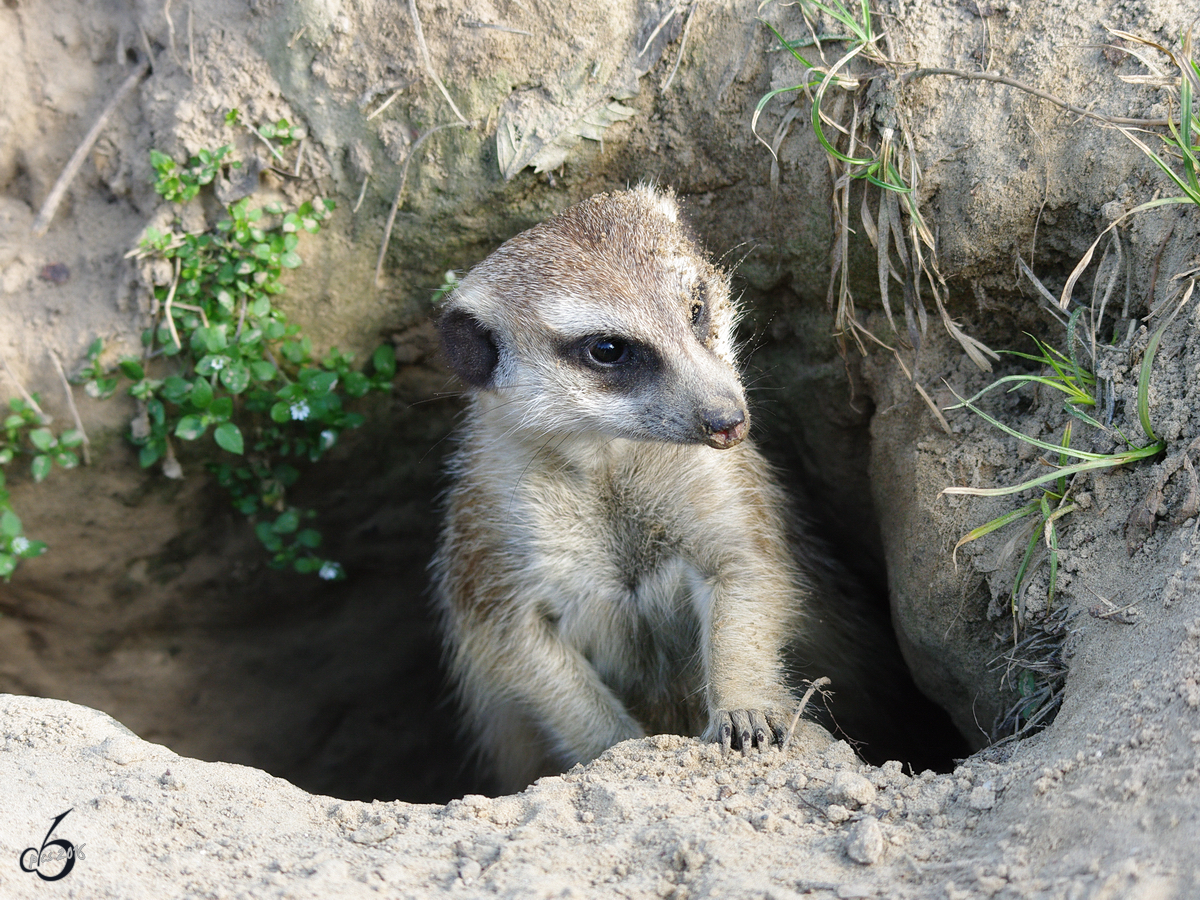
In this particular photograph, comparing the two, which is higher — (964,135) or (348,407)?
(964,135)

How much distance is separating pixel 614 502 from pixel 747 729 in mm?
913

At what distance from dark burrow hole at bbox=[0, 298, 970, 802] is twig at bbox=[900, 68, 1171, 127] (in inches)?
38.4

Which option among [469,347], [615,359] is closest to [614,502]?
[615,359]

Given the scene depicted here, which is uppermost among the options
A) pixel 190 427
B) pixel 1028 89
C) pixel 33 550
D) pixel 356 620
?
pixel 1028 89

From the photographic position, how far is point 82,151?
3523 mm

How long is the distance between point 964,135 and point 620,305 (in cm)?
117

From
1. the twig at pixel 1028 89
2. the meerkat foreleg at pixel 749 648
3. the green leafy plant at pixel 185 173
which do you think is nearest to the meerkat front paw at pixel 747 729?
the meerkat foreleg at pixel 749 648

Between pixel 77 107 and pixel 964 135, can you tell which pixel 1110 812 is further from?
pixel 77 107

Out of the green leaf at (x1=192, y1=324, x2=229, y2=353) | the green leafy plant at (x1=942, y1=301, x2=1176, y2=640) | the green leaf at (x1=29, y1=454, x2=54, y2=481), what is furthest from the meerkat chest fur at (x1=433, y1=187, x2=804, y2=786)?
the green leaf at (x1=29, y1=454, x2=54, y2=481)

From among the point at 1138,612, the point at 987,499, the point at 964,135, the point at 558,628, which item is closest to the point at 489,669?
the point at 558,628

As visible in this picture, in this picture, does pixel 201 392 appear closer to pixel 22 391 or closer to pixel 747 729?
pixel 22 391

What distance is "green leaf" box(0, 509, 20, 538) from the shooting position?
3551 mm

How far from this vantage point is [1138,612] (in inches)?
81.5

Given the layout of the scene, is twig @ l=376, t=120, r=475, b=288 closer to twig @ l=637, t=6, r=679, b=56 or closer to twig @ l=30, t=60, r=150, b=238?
twig @ l=637, t=6, r=679, b=56
